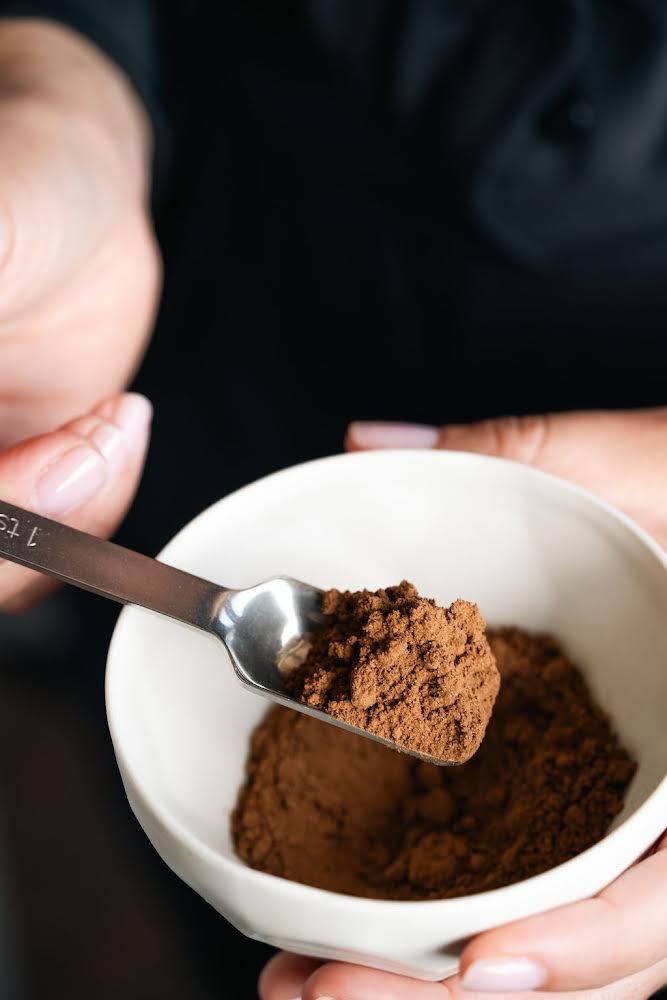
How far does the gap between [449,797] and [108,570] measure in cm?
34

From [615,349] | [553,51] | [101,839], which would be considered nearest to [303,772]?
[615,349]

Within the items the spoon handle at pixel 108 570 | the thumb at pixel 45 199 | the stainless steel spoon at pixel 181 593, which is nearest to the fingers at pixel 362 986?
the stainless steel spoon at pixel 181 593

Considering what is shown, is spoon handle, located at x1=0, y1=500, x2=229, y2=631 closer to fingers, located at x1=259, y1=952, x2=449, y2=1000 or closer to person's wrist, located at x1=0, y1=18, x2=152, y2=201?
fingers, located at x1=259, y1=952, x2=449, y2=1000

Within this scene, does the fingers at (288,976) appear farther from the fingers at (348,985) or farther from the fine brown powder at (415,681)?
the fine brown powder at (415,681)

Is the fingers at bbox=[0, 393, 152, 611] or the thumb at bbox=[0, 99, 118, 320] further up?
the thumb at bbox=[0, 99, 118, 320]

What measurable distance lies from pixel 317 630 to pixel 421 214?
738 mm

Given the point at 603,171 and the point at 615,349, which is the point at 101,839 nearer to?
the point at 615,349

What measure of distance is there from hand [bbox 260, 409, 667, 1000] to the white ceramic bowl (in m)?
0.02

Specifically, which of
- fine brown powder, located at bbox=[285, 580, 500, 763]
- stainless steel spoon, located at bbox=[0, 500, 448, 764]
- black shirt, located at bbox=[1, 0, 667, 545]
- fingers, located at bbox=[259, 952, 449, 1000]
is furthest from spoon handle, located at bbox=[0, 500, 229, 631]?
black shirt, located at bbox=[1, 0, 667, 545]

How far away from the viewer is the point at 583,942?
57 centimetres

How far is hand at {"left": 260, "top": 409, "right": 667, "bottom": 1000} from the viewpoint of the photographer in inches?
21.7

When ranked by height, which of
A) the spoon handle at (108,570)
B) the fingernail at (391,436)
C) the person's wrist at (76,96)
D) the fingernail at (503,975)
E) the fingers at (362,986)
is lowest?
the fingers at (362,986)

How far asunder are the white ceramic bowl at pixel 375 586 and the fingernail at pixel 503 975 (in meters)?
0.02

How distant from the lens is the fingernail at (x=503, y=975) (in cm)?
54
